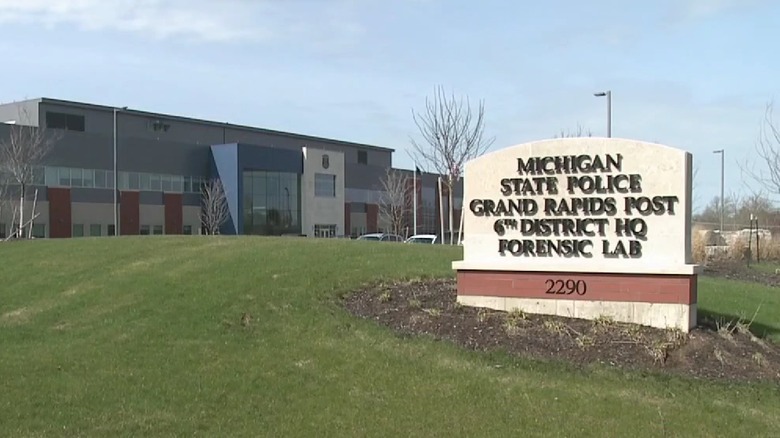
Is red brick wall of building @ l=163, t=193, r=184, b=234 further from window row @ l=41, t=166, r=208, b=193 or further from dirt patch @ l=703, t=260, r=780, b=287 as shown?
dirt patch @ l=703, t=260, r=780, b=287

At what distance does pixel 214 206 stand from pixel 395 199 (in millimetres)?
16330

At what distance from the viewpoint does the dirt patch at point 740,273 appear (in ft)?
67.1

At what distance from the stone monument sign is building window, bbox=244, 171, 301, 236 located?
5473 cm

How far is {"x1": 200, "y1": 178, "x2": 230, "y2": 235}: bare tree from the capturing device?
61844mm

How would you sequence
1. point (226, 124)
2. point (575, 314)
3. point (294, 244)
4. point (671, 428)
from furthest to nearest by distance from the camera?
point (226, 124) → point (294, 244) → point (575, 314) → point (671, 428)

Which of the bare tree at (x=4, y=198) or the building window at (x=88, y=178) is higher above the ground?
the building window at (x=88, y=178)

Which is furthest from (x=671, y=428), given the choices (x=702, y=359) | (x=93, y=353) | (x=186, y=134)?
(x=186, y=134)

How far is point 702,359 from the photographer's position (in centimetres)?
850

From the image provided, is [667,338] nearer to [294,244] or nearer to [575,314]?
[575,314]

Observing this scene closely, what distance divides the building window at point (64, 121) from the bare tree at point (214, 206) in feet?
34.4

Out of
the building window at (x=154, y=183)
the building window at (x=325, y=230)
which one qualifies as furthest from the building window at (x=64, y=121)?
the building window at (x=325, y=230)

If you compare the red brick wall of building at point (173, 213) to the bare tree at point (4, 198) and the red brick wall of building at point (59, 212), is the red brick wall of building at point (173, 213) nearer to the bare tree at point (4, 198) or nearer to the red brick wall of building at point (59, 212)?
the red brick wall of building at point (59, 212)

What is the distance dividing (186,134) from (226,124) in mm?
4354

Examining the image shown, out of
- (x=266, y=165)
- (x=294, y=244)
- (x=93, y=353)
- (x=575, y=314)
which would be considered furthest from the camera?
(x=266, y=165)
